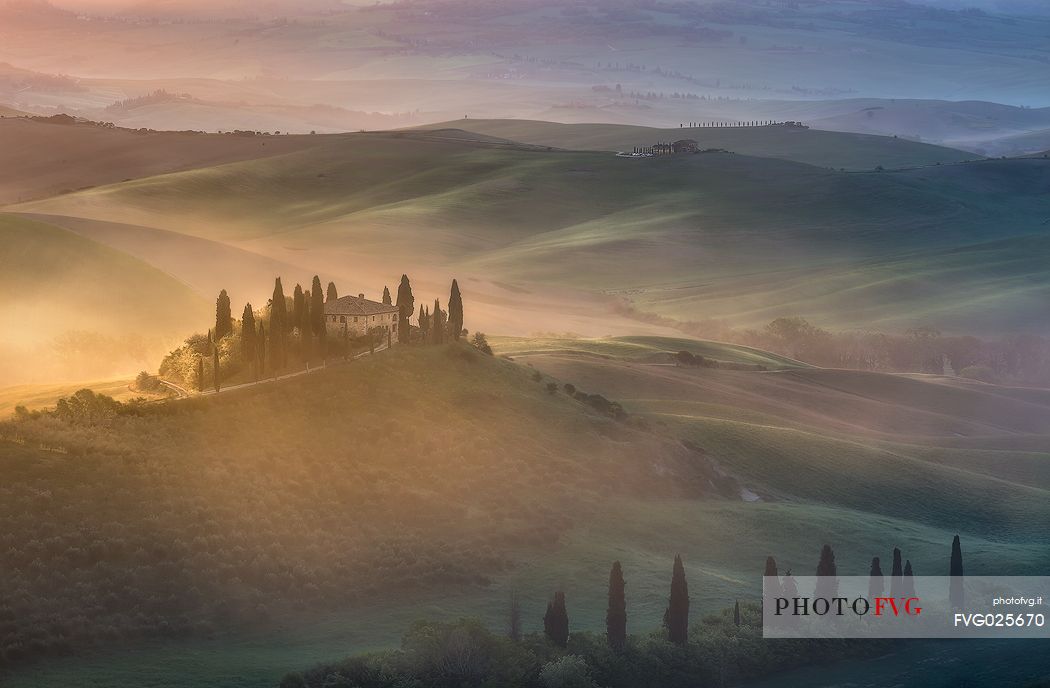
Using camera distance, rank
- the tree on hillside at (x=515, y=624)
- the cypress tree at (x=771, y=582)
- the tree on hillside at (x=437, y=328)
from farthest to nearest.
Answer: the tree on hillside at (x=437, y=328), the cypress tree at (x=771, y=582), the tree on hillside at (x=515, y=624)

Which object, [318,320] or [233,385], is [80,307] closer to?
[318,320]

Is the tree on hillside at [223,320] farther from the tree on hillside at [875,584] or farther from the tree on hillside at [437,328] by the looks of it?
the tree on hillside at [875,584]

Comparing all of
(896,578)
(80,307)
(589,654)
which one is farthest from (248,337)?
(896,578)

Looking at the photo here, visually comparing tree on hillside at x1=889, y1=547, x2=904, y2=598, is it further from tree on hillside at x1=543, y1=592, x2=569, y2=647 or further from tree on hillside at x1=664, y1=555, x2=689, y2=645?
tree on hillside at x1=543, y1=592, x2=569, y2=647

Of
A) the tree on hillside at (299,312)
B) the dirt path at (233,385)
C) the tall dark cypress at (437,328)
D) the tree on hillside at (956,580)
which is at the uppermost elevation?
the tree on hillside at (299,312)

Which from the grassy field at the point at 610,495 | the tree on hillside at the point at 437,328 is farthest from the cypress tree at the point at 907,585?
the tree on hillside at the point at 437,328

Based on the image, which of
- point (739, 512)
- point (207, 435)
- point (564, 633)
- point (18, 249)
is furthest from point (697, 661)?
point (18, 249)

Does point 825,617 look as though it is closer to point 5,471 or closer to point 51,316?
point 5,471
